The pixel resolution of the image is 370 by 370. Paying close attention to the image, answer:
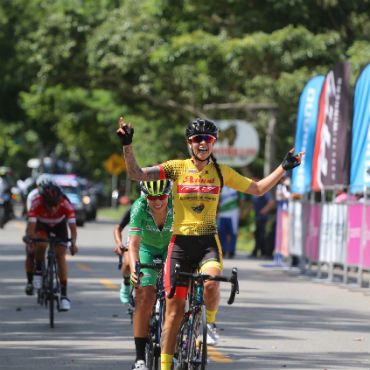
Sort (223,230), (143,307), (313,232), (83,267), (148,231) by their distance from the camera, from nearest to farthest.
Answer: (143,307) < (148,231) < (313,232) < (83,267) < (223,230)

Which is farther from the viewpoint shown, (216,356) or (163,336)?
(216,356)

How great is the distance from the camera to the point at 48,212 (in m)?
13.8

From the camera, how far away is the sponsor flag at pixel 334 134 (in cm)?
1962

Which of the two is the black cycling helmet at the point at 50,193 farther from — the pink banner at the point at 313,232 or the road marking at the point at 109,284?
the pink banner at the point at 313,232

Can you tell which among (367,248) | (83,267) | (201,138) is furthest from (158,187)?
(83,267)

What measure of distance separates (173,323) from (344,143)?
39.3 ft

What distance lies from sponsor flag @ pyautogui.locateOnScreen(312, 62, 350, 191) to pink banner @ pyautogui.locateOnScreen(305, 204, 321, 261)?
1.29ft

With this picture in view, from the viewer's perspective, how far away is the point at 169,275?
27.2 ft

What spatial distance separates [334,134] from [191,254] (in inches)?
470

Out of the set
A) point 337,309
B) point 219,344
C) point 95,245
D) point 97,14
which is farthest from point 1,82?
point 219,344

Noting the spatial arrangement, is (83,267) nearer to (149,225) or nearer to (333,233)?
(333,233)

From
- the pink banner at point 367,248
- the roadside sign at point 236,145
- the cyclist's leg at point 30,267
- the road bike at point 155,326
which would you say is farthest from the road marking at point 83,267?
the roadside sign at point 236,145

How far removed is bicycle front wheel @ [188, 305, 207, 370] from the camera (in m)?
7.73

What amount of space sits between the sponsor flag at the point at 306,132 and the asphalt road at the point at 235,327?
6.44ft
